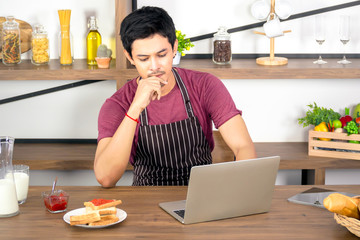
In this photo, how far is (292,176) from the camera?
131 inches

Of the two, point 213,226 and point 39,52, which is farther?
point 39,52

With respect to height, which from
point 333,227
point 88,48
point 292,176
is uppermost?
point 88,48

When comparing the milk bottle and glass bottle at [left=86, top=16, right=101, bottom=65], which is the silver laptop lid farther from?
glass bottle at [left=86, top=16, right=101, bottom=65]

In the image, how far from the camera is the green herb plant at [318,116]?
304 cm

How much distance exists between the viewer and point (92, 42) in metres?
3.11

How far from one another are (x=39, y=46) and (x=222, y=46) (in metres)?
1.01

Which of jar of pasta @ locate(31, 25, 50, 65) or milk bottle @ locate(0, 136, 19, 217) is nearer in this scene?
milk bottle @ locate(0, 136, 19, 217)

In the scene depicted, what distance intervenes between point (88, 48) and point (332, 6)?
1.43 meters

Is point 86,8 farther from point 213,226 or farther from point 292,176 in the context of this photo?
point 213,226

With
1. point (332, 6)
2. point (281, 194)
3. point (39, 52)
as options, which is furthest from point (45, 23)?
point (281, 194)

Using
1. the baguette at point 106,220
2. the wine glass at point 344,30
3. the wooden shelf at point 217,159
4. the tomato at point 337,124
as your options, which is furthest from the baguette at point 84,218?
the wine glass at point 344,30

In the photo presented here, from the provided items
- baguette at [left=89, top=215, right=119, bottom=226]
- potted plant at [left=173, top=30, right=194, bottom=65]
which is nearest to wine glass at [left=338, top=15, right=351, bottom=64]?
potted plant at [left=173, top=30, right=194, bottom=65]

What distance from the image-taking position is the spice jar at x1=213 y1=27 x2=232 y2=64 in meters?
3.02

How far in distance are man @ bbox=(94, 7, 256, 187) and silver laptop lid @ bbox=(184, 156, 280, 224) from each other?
46 cm
